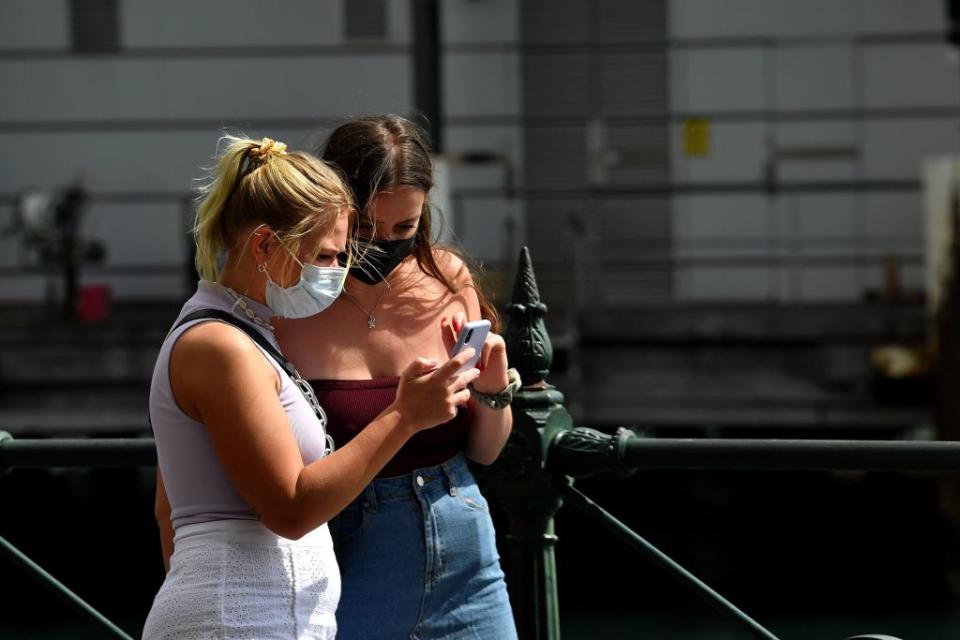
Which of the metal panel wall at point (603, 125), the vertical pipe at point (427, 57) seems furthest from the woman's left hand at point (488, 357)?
the metal panel wall at point (603, 125)

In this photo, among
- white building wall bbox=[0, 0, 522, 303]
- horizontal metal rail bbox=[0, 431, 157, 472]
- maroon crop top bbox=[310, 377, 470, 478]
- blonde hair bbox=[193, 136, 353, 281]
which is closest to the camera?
blonde hair bbox=[193, 136, 353, 281]

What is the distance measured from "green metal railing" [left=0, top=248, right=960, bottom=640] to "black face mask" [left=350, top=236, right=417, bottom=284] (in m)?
0.49

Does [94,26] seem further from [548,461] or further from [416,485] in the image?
[416,485]

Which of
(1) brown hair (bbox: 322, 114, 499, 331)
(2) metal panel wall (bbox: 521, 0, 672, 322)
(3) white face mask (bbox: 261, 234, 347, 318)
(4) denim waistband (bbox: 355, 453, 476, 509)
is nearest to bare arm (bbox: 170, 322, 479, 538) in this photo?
(3) white face mask (bbox: 261, 234, 347, 318)

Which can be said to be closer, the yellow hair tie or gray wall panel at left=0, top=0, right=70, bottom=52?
the yellow hair tie

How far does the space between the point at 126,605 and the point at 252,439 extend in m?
9.39

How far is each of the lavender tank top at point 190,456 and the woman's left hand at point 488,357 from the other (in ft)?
1.32

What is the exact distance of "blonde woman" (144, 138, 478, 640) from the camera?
2.10 m

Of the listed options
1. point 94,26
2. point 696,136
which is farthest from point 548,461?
point 94,26

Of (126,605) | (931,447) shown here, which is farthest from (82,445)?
(126,605)

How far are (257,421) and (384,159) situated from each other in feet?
2.12

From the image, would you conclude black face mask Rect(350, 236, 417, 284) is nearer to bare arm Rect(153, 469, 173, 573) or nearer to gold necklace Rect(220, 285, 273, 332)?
gold necklace Rect(220, 285, 273, 332)

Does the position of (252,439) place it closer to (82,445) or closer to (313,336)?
(313,336)

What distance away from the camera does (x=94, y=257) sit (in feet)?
45.5
